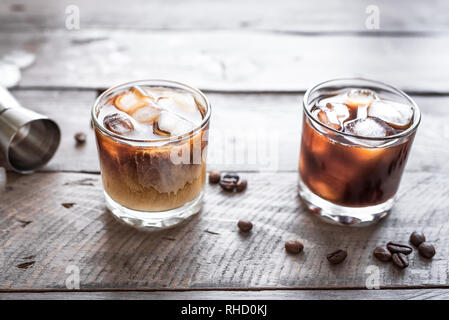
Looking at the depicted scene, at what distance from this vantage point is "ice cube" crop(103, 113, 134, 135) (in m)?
1.30

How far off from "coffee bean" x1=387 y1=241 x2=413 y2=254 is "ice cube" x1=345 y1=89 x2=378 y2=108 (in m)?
0.36

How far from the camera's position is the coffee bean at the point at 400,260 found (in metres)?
1.30

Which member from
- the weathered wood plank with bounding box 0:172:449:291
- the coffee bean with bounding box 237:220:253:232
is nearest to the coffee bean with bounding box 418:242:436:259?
the weathered wood plank with bounding box 0:172:449:291

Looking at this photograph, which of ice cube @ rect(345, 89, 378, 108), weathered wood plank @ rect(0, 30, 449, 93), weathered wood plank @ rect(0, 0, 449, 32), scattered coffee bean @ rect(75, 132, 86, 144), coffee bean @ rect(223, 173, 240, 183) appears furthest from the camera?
weathered wood plank @ rect(0, 0, 449, 32)

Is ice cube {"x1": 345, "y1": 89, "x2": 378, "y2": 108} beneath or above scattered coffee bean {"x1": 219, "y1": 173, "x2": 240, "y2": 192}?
above

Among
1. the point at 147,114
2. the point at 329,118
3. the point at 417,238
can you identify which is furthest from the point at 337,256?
the point at 147,114

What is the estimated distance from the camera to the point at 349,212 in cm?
141

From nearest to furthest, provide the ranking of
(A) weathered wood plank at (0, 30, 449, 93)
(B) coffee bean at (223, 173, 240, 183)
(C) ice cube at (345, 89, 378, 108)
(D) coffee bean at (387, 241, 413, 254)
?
1. (D) coffee bean at (387, 241, 413, 254)
2. (C) ice cube at (345, 89, 378, 108)
3. (B) coffee bean at (223, 173, 240, 183)
4. (A) weathered wood plank at (0, 30, 449, 93)

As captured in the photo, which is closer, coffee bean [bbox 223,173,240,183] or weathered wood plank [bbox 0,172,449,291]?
weathered wood plank [bbox 0,172,449,291]

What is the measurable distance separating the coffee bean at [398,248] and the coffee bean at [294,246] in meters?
0.21

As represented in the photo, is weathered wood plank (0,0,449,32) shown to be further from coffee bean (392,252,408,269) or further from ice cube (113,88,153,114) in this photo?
coffee bean (392,252,408,269)

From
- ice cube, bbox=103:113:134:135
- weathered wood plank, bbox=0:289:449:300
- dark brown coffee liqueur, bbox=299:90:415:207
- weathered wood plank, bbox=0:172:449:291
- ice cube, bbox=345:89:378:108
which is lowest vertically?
weathered wood plank, bbox=0:289:449:300
